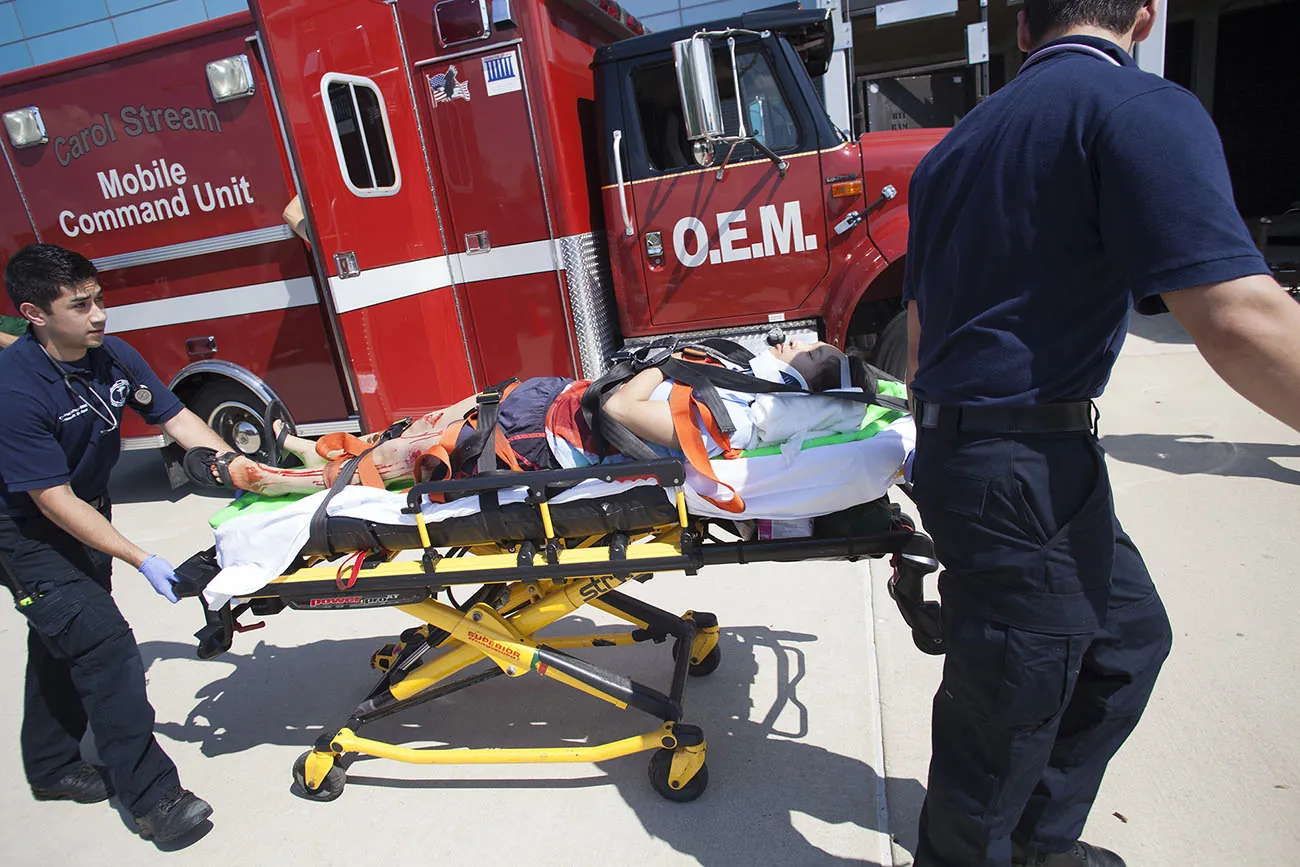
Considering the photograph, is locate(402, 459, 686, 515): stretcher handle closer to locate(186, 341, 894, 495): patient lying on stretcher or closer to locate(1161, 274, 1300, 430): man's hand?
locate(186, 341, 894, 495): patient lying on stretcher

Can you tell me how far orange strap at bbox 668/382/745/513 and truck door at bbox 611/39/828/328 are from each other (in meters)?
2.47

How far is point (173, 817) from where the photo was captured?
2.46m

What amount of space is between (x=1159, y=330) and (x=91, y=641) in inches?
306

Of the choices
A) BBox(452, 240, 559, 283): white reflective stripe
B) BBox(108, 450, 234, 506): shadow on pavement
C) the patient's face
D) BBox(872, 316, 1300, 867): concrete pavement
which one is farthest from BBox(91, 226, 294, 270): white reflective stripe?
BBox(872, 316, 1300, 867): concrete pavement

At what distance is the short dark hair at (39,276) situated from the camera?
7.54 feet

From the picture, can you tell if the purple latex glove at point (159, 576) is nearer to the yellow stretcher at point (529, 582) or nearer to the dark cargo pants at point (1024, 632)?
the yellow stretcher at point (529, 582)

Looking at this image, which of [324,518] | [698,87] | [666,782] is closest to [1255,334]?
[666,782]

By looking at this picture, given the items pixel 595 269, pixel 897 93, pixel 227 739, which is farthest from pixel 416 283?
pixel 897 93

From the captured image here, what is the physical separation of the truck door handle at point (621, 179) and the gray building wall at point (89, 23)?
10.8m

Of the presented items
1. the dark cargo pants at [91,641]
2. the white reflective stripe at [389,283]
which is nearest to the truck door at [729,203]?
the white reflective stripe at [389,283]

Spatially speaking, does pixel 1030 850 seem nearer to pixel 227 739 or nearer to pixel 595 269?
pixel 227 739

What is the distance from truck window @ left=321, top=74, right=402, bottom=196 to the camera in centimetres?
418

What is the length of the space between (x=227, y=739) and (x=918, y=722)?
2526mm

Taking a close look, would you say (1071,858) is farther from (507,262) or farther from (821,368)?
(507,262)
